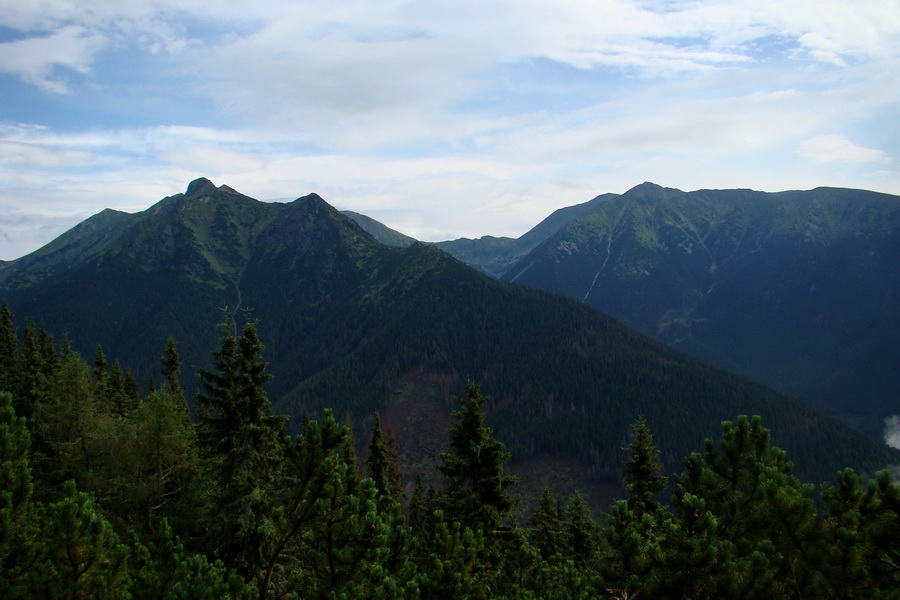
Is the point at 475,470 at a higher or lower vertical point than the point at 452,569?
lower

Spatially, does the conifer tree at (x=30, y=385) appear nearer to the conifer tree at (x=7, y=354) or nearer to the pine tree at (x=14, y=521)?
the conifer tree at (x=7, y=354)

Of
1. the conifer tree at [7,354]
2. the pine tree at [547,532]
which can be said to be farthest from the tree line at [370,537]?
the conifer tree at [7,354]

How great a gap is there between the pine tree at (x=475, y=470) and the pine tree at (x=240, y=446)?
8368 millimetres

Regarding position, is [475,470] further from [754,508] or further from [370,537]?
[754,508]

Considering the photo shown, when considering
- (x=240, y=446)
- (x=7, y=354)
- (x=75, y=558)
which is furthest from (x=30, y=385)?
(x=75, y=558)

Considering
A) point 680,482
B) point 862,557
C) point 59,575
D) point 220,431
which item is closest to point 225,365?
point 220,431

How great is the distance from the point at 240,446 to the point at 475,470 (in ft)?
35.9

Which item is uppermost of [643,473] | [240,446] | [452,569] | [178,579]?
[178,579]

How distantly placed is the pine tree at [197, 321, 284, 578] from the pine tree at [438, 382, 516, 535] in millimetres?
8368

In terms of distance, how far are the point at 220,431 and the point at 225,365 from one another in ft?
9.05

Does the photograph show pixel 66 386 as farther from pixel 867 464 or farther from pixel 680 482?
pixel 867 464

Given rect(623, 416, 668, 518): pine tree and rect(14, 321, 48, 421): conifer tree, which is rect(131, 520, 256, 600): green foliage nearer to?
rect(623, 416, 668, 518): pine tree

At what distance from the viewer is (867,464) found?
143875mm

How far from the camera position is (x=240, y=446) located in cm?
2072
